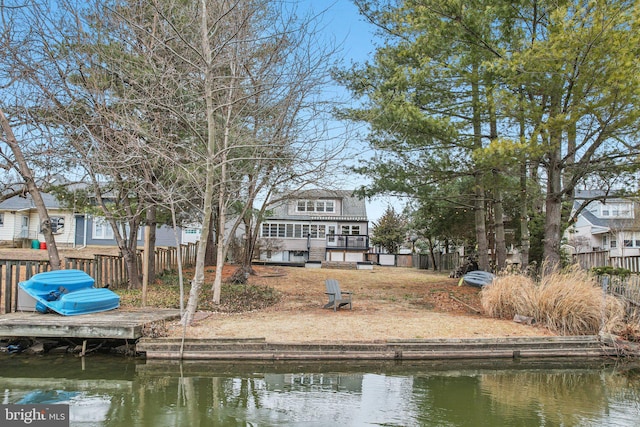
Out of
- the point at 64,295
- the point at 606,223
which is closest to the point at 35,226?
the point at 64,295

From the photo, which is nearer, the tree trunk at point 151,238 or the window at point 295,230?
the tree trunk at point 151,238

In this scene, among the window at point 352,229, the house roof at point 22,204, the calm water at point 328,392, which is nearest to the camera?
the calm water at point 328,392

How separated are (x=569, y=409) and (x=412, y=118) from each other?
720cm

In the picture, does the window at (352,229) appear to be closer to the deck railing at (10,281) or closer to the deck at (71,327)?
the deck railing at (10,281)

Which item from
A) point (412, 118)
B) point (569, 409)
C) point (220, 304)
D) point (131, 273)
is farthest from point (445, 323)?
point (131, 273)

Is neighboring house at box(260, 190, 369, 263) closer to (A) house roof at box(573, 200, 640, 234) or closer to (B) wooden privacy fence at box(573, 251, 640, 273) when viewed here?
(A) house roof at box(573, 200, 640, 234)

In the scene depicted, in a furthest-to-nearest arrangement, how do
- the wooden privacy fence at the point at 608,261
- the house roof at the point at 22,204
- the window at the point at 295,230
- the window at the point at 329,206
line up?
the window at the point at 329,206 < the window at the point at 295,230 < the house roof at the point at 22,204 < the wooden privacy fence at the point at 608,261

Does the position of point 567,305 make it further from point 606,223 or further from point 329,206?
point 606,223

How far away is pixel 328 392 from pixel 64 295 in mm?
5980

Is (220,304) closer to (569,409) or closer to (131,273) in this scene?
(131,273)

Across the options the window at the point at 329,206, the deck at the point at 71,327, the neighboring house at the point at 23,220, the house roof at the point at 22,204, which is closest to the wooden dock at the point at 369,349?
the deck at the point at 71,327

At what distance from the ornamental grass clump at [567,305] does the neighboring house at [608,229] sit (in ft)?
74.2

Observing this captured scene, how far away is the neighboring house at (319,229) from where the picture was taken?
122ft

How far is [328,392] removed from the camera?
22.0ft
